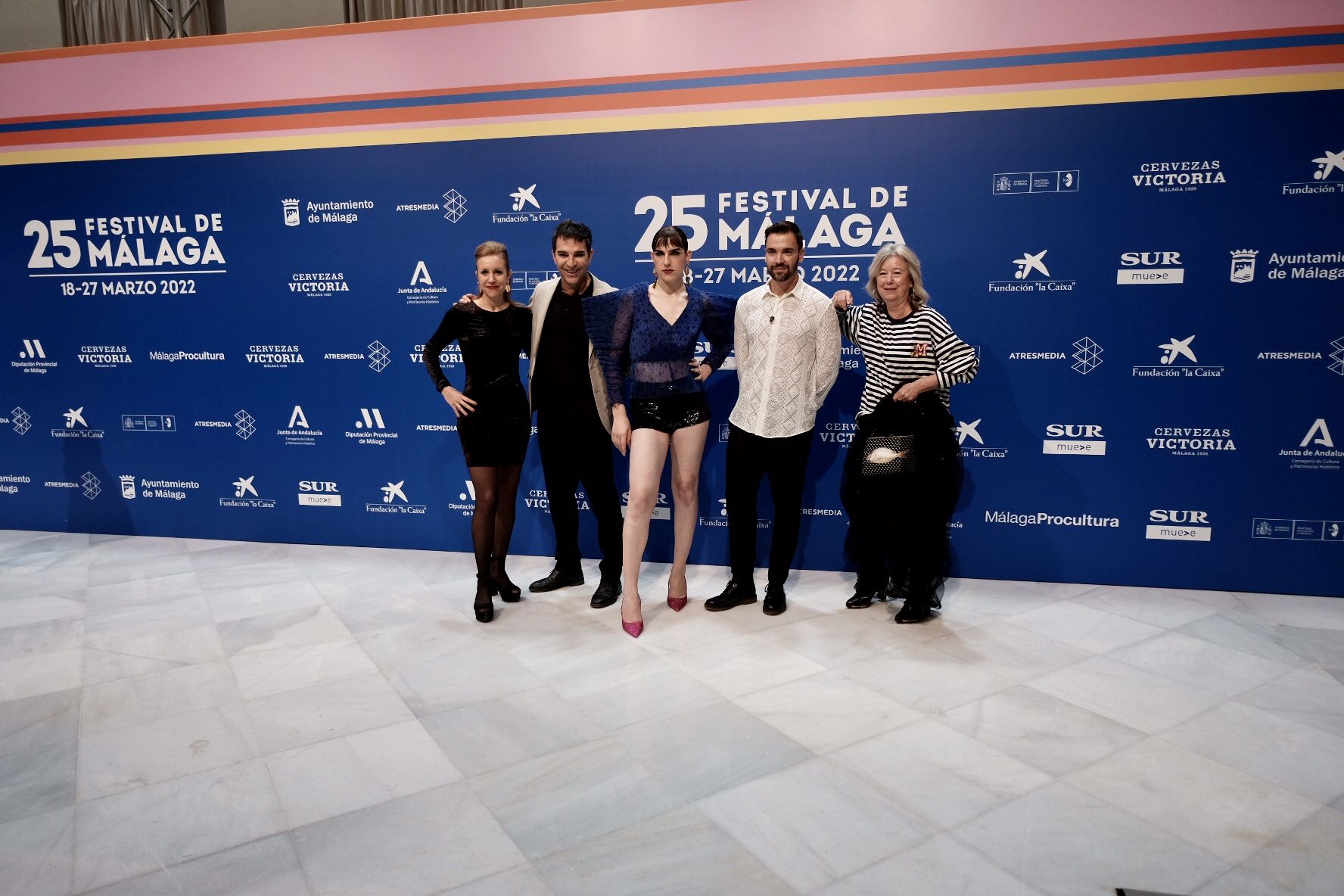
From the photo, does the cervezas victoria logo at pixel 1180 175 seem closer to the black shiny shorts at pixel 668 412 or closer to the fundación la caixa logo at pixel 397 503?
the black shiny shorts at pixel 668 412

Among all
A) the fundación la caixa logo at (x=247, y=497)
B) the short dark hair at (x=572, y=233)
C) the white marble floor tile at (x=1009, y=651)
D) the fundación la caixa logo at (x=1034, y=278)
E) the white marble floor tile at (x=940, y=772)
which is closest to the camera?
the white marble floor tile at (x=940, y=772)

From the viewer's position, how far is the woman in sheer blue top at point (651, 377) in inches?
139

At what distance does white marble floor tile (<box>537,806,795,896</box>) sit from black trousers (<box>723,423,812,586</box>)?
1.70m

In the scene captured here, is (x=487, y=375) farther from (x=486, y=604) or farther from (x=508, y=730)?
(x=508, y=730)

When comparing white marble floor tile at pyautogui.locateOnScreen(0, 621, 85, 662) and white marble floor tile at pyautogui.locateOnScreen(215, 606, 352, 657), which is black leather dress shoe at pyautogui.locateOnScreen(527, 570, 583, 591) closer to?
white marble floor tile at pyautogui.locateOnScreen(215, 606, 352, 657)

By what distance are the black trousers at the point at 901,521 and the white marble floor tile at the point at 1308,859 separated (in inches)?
63.4

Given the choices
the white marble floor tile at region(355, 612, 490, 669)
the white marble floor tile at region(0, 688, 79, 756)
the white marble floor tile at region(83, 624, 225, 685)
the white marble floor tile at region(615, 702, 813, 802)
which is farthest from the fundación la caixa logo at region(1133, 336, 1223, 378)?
the white marble floor tile at region(0, 688, 79, 756)

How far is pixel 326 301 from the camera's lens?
Answer: 15.8 ft

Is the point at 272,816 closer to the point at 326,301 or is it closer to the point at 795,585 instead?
the point at 795,585

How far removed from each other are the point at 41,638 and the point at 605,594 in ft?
8.07

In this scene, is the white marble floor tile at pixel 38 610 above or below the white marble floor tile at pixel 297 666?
above

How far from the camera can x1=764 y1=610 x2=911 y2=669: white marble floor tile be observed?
3.33 metres

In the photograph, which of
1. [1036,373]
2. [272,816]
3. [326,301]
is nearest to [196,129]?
[326,301]

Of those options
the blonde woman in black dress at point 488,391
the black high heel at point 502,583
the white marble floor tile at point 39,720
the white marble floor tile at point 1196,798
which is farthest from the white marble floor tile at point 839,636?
the white marble floor tile at point 39,720
